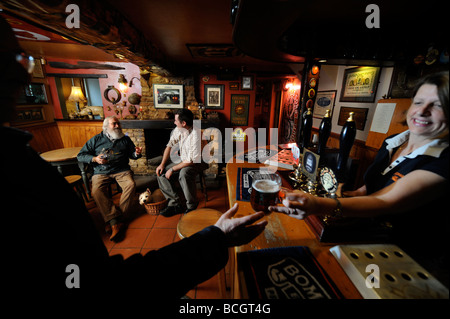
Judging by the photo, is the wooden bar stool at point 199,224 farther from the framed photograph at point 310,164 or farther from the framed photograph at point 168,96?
the framed photograph at point 168,96

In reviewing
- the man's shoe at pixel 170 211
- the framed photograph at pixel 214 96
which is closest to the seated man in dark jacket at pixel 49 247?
the man's shoe at pixel 170 211

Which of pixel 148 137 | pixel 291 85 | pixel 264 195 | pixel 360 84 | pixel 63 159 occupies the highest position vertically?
pixel 291 85

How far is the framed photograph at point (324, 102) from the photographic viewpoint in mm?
4798

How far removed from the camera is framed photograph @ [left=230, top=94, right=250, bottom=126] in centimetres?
578

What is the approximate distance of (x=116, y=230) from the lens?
8.81 feet

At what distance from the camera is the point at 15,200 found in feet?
1.49

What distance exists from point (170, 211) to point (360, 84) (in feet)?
16.4

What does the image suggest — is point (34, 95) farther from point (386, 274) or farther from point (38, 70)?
point (386, 274)

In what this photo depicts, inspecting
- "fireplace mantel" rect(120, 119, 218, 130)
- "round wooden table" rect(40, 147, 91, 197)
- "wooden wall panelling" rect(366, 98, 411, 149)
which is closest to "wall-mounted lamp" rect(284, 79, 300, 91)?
"fireplace mantel" rect(120, 119, 218, 130)

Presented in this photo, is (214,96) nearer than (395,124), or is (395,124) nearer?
(395,124)

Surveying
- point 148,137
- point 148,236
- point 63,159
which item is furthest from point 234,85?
point 148,236

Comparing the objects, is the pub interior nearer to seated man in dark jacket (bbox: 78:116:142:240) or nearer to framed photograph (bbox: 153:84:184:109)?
framed photograph (bbox: 153:84:184:109)

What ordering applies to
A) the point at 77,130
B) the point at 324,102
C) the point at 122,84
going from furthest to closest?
1. the point at 77,130
2. the point at 122,84
3. the point at 324,102
